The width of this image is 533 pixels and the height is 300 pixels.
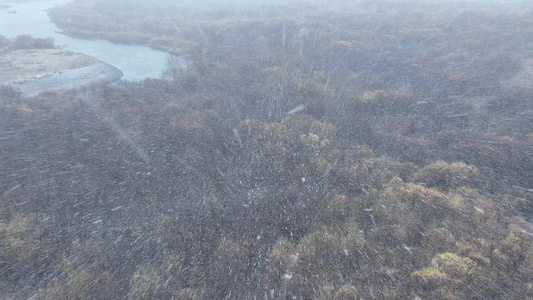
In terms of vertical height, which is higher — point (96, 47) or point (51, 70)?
point (96, 47)

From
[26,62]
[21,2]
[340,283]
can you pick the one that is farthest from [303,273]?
[21,2]

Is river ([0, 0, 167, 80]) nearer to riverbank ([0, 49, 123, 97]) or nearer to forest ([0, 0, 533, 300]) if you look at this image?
riverbank ([0, 49, 123, 97])

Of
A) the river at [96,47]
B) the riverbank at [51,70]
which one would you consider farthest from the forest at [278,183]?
the river at [96,47]

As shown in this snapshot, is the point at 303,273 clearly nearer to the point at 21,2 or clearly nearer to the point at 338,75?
the point at 338,75

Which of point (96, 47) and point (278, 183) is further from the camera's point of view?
point (96, 47)

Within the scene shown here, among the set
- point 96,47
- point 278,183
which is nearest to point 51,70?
point 96,47

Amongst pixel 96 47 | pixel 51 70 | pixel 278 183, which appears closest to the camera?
pixel 278 183

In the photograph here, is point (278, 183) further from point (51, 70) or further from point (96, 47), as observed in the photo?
point (96, 47)
